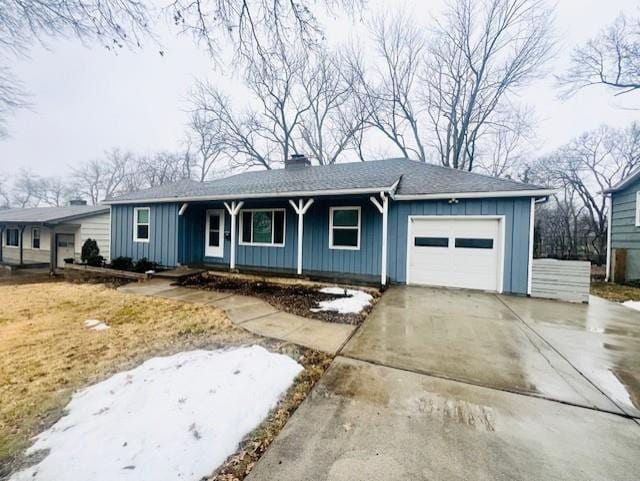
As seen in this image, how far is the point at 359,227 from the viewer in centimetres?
783

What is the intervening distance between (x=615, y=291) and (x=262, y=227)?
34.7 ft

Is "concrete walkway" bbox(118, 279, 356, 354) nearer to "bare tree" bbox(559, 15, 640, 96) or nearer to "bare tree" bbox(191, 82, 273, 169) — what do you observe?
"bare tree" bbox(191, 82, 273, 169)

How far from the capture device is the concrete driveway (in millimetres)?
1621

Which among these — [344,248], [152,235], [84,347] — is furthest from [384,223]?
[152,235]

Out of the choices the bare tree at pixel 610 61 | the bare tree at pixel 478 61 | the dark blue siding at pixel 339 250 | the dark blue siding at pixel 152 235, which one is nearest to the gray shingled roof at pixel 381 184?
the dark blue siding at pixel 152 235

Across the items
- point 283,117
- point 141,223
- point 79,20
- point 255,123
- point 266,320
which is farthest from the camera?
point 255,123

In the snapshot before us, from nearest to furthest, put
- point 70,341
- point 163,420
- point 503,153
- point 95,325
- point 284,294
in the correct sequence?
point 163,420 → point 70,341 → point 95,325 → point 284,294 → point 503,153

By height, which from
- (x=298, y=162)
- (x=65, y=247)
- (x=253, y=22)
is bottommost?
(x=65, y=247)

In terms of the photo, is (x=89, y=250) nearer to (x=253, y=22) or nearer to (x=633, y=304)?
(x=253, y=22)

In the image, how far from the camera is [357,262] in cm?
787

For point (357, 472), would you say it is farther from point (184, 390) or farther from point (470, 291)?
point (470, 291)

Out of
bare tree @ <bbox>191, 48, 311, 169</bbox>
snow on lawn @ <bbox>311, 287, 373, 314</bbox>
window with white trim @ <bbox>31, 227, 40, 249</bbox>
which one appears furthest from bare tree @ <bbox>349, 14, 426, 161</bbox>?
window with white trim @ <bbox>31, 227, 40, 249</bbox>

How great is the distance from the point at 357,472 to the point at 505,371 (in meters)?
2.13

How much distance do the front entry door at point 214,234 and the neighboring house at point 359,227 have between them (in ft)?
0.12
